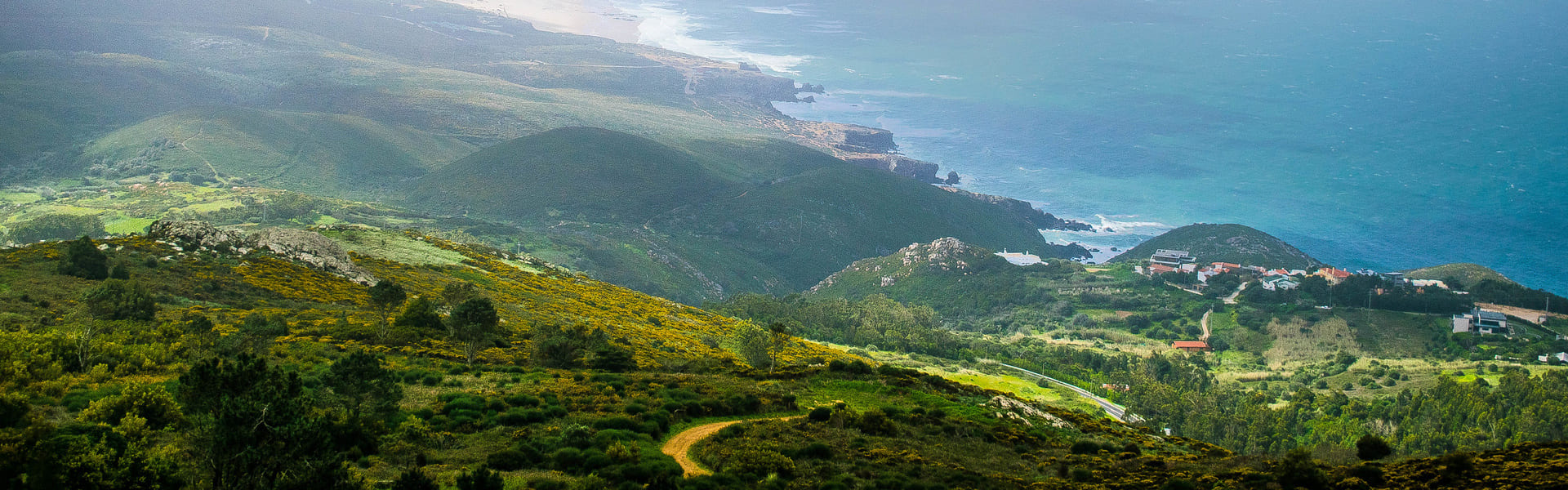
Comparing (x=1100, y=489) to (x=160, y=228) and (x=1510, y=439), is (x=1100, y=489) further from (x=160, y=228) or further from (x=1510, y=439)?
(x=160, y=228)

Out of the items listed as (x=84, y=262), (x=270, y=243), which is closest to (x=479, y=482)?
(x=84, y=262)

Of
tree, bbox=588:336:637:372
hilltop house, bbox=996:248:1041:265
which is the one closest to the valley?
tree, bbox=588:336:637:372

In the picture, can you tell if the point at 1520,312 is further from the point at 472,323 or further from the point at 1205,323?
the point at 472,323

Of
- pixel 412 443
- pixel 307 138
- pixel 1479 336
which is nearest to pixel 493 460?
pixel 412 443

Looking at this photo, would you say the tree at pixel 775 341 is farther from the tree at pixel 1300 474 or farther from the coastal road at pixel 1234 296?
the coastal road at pixel 1234 296

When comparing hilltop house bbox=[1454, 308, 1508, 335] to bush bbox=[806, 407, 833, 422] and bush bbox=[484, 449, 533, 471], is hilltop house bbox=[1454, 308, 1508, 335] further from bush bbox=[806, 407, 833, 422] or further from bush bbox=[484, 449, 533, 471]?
bush bbox=[484, 449, 533, 471]
